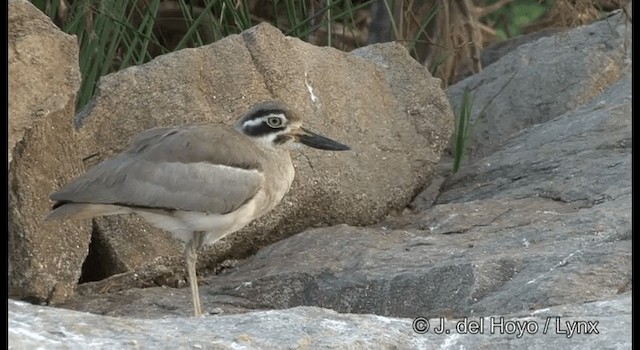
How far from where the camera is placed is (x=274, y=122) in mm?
7031

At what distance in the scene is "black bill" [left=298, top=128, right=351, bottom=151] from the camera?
716 cm

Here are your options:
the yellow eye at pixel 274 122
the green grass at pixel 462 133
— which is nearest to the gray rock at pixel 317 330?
the yellow eye at pixel 274 122

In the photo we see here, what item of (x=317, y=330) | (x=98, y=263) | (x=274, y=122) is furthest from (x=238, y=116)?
(x=317, y=330)

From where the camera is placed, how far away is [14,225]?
6414 millimetres

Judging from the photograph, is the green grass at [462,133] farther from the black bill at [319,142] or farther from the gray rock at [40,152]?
the gray rock at [40,152]

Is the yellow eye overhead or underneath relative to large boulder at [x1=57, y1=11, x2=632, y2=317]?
overhead

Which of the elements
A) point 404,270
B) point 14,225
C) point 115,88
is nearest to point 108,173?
point 14,225

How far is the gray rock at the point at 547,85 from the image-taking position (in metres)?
9.38

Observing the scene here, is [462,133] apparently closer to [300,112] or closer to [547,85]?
[547,85]

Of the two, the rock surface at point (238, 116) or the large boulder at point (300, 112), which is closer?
the rock surface at point (238, 116)

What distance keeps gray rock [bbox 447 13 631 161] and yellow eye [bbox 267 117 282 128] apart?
2.38 m

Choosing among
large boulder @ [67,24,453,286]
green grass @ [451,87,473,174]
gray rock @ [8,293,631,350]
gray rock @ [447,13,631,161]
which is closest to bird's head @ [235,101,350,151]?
large boulder @ [67,24,453,286]

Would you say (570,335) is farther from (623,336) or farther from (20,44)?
(20,44)

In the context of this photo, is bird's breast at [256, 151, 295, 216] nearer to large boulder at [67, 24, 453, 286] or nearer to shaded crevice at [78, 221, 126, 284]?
large boulder at [67, 24, 453, 286]
